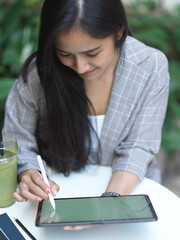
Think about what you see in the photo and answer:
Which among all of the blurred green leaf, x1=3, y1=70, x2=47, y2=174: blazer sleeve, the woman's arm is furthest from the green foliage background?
the woman's arm

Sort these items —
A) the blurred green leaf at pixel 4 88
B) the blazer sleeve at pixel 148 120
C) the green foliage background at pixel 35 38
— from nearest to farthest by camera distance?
1. the blazer sleeve at pixel 148 120
2. the blurred green leaf at pixel 4 88
3. the green foliage background at pixel 35 38

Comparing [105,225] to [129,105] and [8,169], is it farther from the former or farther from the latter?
[129,105]

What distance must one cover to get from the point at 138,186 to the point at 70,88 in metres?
0.38

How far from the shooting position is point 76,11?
35.9 inches

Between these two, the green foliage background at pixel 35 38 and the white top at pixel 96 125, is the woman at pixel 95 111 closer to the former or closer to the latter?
the white top at pixel 96 125

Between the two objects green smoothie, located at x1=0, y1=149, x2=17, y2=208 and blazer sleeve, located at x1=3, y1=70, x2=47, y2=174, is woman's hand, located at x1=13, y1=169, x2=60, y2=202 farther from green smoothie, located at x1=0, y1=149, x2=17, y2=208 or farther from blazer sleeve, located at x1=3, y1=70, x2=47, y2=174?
blazer sleeve, located at x1=3, y1=70, x2=47, y2=174

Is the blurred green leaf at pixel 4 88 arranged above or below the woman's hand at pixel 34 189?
below

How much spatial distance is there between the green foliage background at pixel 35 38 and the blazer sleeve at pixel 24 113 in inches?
34.4

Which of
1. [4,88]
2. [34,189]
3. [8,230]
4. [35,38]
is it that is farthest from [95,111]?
[35,38]

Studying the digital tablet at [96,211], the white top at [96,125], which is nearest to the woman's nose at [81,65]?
the white top at [96,125]

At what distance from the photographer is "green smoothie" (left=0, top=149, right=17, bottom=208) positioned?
0.87 m

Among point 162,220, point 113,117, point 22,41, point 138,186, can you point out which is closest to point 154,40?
point 22,41

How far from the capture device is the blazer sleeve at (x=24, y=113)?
117cm

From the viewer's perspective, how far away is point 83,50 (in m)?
0.94
